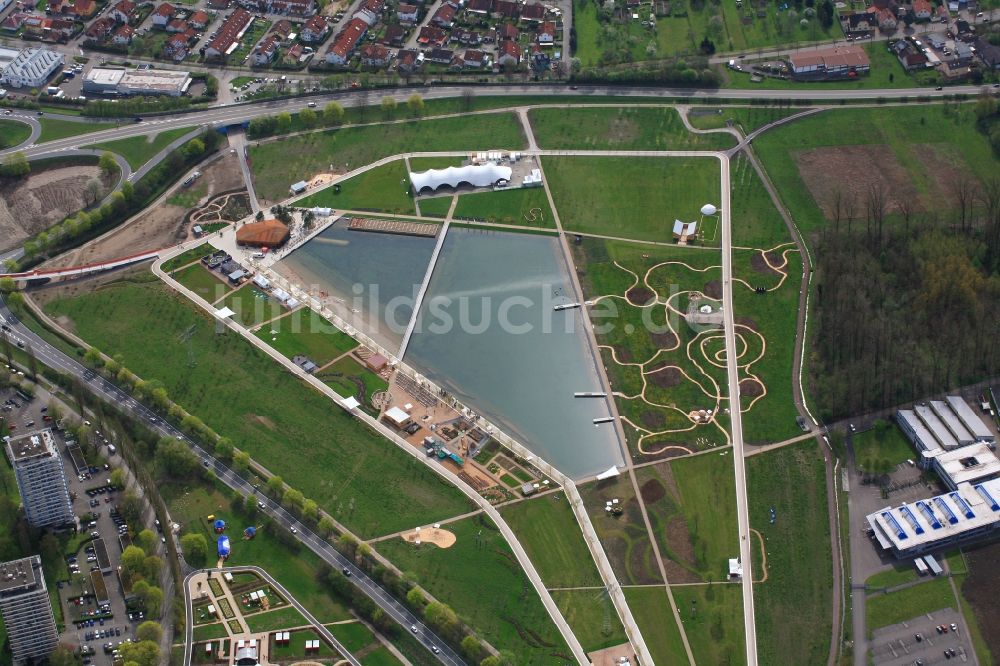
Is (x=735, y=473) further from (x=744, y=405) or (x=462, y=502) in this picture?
(x=462, y=502)

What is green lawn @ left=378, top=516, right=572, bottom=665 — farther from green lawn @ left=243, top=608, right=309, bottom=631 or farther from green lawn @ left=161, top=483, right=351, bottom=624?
green lawn @ left=243, top=608, right=309, bottom=631

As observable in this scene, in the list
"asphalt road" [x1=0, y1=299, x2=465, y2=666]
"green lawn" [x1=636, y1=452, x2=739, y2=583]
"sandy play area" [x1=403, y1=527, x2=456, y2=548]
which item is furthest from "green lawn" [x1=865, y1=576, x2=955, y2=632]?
"sandy play area" [x1=403, y1=527, x2=456, y2=548]

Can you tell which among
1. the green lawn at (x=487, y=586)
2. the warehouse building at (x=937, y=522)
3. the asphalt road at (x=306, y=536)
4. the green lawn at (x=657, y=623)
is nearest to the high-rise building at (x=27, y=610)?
the asphalt road at (x=306, y=536)

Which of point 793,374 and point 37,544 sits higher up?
point 793,374

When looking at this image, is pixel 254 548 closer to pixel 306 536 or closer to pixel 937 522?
pixel 306 536

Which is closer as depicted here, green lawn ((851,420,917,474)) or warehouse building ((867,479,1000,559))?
warehouse building ((867,479,1000,559))

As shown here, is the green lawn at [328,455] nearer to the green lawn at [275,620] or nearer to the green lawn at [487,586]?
the green lawn at [487,586]

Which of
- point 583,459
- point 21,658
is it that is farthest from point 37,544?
point 583,459
